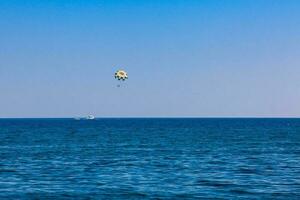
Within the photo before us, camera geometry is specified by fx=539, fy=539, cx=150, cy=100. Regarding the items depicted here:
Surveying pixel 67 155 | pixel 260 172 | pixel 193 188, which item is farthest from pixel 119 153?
pixel 193 188

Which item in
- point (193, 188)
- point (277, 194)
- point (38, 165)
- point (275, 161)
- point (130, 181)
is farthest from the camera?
point (275, 161)

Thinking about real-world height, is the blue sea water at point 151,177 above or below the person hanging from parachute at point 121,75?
below

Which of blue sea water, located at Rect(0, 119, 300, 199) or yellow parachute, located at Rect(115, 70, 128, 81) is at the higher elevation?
yellow parachute, located at Rect(115, 70, 128, 81)

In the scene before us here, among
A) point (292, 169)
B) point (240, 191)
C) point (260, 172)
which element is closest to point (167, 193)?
point (240, 191)

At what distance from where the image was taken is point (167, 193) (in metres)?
46.3

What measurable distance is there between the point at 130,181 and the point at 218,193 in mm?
10162

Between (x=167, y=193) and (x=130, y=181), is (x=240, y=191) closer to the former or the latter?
(x=167, y=193)

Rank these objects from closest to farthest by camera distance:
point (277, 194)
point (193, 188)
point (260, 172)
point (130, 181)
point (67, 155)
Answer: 1. point (277, 194)
2. point (193, 188)
3. point (130, 181)
4. point (260, 172)
5. point (67, 155)

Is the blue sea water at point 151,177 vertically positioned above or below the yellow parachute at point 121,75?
below

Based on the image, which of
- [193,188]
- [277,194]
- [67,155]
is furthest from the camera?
[67,155]

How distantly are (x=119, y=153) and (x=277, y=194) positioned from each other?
149 ft

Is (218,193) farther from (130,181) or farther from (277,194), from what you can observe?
(130,181)

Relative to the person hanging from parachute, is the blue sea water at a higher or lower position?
lower

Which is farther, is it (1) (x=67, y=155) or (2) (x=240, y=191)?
(1) (x=67, y=155)
